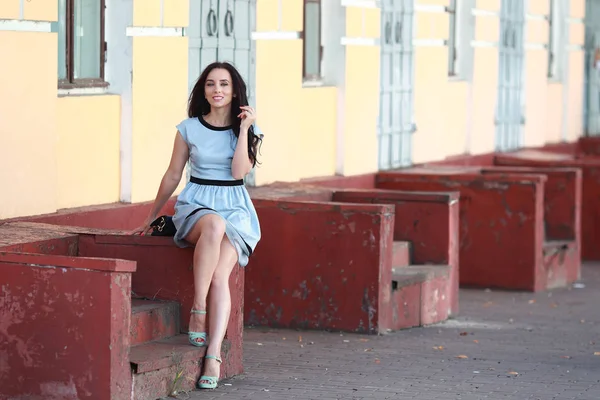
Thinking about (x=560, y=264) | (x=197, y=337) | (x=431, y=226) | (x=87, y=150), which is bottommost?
(x=560, y=264)

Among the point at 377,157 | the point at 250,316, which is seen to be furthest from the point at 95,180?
the point at 377,157

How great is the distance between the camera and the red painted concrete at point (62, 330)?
21.7 ft

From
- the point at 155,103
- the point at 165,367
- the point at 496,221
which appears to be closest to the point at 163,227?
the point at 165,367

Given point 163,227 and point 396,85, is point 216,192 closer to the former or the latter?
point 163,227

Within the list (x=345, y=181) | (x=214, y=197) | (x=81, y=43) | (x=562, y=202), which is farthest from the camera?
(x=562, y=202)

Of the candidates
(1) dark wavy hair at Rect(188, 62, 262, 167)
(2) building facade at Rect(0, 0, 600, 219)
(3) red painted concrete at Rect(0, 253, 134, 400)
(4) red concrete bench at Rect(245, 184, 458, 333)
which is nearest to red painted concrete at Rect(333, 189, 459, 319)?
(2) building facade at Rect(0, 0, 600, 219)

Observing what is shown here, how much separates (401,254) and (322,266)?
1619 mm

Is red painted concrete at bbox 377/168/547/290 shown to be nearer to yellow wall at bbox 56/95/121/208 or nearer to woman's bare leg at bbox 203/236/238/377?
yellow wall at bbox 56/95/121/208

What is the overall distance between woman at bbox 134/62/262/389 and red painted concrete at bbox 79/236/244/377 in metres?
0.09

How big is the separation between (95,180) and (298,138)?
9.45 feet

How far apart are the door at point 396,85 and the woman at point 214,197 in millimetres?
5777

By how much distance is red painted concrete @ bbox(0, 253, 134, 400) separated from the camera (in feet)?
21.7

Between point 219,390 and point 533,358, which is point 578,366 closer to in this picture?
point 533,358

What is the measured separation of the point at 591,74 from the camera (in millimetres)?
21547
